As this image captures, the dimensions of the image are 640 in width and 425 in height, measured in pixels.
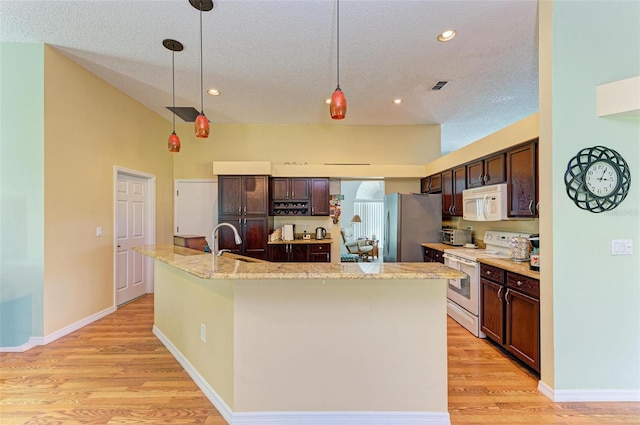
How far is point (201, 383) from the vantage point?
2.07 m

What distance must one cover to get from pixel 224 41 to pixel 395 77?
6.28 feet

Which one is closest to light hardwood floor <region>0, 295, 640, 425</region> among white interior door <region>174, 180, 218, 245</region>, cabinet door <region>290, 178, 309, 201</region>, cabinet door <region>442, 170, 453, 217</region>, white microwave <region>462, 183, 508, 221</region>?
white microwave <region>462, 183, 508, 221</region>

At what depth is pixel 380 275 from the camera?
144cm

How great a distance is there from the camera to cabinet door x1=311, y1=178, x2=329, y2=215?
15.6 feet

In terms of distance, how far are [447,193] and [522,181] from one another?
1468 mm

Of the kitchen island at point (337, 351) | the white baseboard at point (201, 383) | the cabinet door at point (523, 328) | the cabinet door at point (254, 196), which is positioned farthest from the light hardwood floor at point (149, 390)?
the cabinet door at point (254, 196)

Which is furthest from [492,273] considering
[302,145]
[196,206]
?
[196,206]

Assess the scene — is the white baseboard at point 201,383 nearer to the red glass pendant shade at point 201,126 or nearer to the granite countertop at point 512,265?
the red glass pendant shade at point 201,126

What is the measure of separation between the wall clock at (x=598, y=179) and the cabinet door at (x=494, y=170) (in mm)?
970

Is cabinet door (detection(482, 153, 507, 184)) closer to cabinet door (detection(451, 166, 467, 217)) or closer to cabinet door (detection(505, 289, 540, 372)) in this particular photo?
cabinet door (detection(451, 166, 467, 217))

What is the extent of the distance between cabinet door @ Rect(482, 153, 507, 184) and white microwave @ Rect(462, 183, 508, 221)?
8 centimetres

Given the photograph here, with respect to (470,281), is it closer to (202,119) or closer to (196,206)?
(202,119)

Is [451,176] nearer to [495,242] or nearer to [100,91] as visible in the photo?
[495,242]

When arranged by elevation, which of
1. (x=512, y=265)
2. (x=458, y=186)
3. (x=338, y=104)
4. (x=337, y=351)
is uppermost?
(x=338, y=104)
